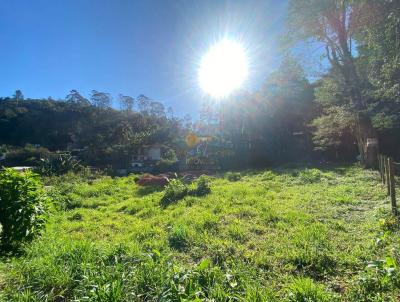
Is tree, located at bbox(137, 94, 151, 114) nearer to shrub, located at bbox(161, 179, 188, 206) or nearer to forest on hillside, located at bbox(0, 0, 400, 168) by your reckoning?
forest on hillside, located at bbox(0, 0, 400, 168)

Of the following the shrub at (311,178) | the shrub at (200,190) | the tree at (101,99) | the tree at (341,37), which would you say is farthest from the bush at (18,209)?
the tree at (101,99)

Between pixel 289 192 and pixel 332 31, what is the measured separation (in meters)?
10.4

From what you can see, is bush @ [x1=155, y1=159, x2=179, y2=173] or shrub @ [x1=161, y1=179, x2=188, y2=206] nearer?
shrub @ [x1=161, y1=179, x2=188, y2=206]

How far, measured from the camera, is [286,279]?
3.08m

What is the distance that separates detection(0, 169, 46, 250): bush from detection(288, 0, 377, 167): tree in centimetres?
1316

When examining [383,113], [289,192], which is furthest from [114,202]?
[383,113]

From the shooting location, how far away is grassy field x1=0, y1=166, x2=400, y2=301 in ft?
8.78

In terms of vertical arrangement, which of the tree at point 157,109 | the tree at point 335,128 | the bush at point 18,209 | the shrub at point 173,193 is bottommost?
the shrub at point 173,193

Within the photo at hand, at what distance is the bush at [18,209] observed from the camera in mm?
3992

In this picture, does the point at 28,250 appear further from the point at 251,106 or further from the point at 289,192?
the point at 251,106

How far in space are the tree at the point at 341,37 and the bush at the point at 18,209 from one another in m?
13.2

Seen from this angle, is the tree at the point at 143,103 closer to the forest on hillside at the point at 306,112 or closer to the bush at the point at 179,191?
the forest on hillside at the point at 306,112

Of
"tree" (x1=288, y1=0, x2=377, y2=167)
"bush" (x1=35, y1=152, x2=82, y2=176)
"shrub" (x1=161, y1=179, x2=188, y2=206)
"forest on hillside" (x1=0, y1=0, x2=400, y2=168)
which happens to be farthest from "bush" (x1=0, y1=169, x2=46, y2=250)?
"bush" (x1=35, y1=152, x2=82, y2=176)

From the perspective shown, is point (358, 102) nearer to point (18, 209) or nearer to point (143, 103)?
point (18, 209)
